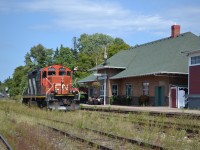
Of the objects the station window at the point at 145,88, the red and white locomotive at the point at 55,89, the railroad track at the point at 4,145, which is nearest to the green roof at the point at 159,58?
the station window at the point at 145,88

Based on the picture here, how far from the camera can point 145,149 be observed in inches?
362

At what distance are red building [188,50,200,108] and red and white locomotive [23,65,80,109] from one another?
32.0 ft

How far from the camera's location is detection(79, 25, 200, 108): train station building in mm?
31759

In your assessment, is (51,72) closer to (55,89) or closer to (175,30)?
(55,89)

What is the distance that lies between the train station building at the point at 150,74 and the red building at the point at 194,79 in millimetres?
1376

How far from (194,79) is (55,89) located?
36.9 feet

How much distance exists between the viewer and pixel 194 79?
91.8 feet

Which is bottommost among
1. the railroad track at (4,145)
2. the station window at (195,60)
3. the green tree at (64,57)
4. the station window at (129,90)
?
the railroad track at (4,145)

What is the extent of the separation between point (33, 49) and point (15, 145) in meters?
92.3

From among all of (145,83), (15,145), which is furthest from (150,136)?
(145,83)

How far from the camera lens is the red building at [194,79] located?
27.5 meters

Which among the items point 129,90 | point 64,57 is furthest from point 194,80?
point 64,57

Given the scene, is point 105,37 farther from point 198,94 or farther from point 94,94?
point 198,94

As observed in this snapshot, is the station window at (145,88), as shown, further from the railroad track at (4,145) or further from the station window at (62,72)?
the railroad track at (4,145)
